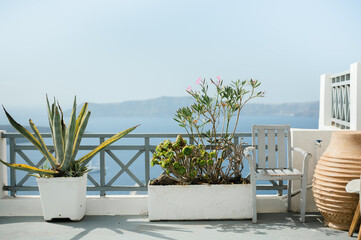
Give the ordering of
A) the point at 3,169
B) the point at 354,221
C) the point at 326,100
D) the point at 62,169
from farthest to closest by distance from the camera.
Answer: the point at 326,100 < the point at 3,169 < the point at 62,169 < the point at 354,221

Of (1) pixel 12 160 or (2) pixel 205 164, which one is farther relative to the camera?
(1) pixel 12 160

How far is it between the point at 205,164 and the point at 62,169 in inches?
60.0

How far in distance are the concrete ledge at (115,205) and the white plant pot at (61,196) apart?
0.36m

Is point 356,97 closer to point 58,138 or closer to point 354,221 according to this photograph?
point 354,221

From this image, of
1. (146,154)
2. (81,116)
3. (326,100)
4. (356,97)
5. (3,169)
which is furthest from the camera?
(326,100)

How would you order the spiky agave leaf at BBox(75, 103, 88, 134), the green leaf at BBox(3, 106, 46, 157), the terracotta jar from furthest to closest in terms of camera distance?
the spiky agave leaf at BBox(75, 103, 88, 134), the green leaf at BBox(3, 106, 46, 157), the terracotta jar

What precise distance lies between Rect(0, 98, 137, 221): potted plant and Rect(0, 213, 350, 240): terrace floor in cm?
16

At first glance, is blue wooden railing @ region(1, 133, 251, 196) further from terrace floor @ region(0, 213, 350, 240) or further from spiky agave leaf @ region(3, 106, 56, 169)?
terrace floor @ region(0, 213, 350, 240)

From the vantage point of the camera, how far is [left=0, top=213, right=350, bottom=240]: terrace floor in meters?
3.80

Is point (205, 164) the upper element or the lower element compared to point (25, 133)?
lower

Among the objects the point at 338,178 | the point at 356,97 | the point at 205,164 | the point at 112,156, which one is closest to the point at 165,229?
the point at 205,164

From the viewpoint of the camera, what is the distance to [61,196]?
425 cm

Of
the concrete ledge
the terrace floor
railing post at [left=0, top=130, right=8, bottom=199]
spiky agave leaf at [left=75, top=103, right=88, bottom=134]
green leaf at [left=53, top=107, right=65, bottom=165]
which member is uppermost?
spiky agave leaf at [left=75, top=103, right=88, bottom=134]

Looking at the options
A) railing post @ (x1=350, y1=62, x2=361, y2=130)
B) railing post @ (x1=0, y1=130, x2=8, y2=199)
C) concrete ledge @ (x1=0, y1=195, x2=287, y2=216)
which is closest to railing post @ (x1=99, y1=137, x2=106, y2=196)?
concrete ledge @ (x1=0, y1=195, x2=287, y2=216)
